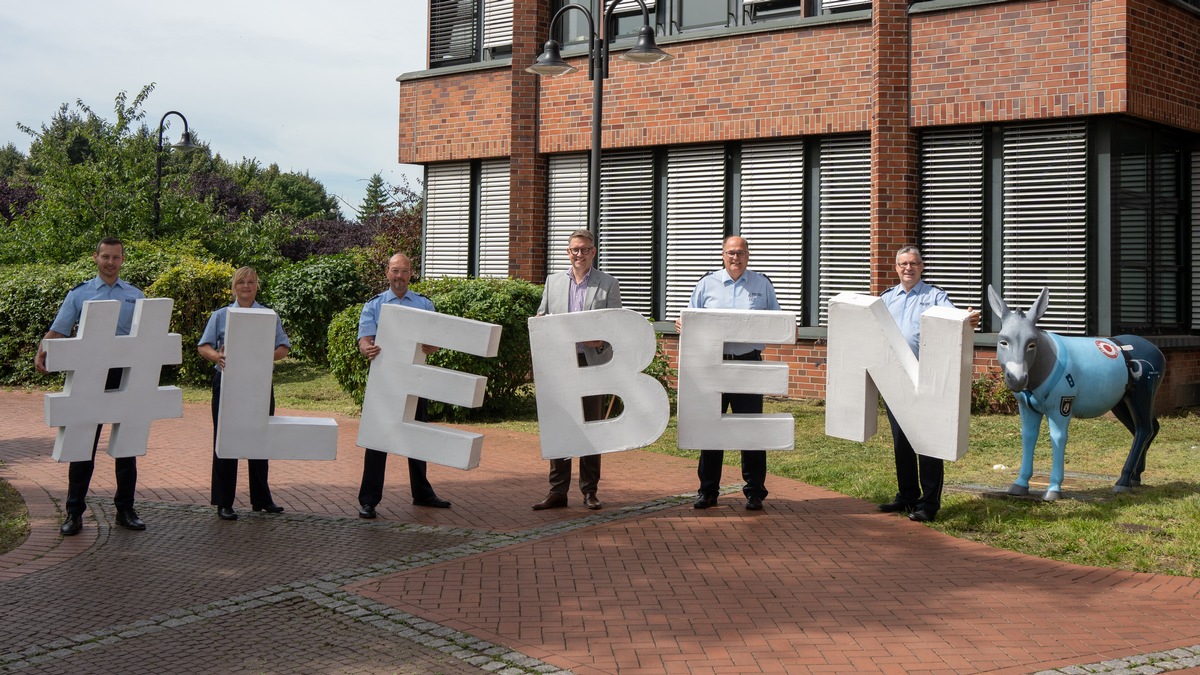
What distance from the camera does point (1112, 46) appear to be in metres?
13.5

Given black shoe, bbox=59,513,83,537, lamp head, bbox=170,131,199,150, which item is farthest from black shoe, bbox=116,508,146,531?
lamp head, bbox=170,131,199,150

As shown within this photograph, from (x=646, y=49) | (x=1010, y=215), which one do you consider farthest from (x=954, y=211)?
(x=646, y=49)

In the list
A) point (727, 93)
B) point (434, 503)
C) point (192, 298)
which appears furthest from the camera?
point (192, 298)

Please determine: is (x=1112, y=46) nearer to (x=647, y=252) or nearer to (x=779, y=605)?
(x=647, y=252)

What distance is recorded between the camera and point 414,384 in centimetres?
854

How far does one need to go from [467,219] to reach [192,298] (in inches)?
182

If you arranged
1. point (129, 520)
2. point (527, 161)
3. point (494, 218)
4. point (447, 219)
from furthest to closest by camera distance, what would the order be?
1. point (447, 219)
2. point (494, 218)
3. point (527, 161)
4. point (129, 520)

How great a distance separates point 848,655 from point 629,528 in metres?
2.89

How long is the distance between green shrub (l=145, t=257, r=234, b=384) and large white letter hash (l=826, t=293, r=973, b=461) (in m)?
12.8

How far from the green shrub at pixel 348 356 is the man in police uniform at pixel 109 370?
5.98 m

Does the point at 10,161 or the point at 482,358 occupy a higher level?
the point at 10,161

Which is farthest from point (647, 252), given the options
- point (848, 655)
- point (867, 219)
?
point (848, 655)

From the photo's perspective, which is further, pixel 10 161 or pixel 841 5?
pixel 10 161

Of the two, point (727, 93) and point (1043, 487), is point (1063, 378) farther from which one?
point (727, 93)
